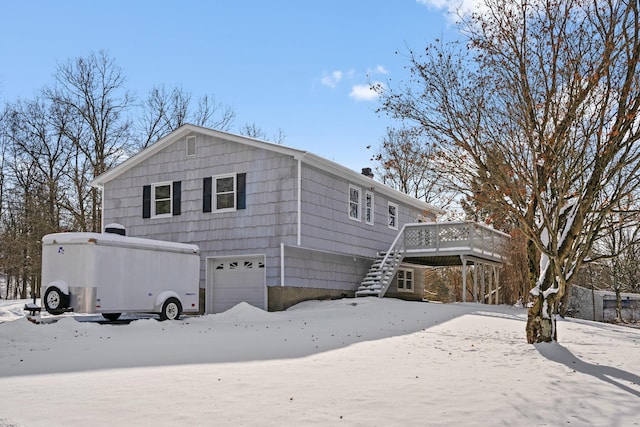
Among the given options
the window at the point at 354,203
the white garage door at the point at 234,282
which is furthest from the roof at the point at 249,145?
the white garage door at the point at 234,282

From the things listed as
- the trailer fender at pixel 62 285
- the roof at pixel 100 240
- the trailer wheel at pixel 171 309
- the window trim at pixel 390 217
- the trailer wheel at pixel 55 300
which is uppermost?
the window trim at pixel 390 217

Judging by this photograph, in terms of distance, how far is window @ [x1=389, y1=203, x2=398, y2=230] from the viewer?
2722 cm

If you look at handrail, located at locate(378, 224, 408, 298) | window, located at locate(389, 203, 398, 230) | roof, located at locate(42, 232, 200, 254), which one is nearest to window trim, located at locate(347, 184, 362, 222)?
handrail, located at locate(378, 224, 408, 298)

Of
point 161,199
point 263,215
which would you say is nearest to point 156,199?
point 161,199

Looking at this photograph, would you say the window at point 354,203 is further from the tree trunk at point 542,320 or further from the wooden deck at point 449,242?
the tree trunk at point 542,320

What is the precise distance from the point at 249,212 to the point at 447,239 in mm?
8189

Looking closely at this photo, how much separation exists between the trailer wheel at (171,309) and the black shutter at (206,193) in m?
4.38

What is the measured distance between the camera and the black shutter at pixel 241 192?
2117cm

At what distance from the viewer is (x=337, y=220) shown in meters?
22.5

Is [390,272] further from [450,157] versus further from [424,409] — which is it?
[424,409]

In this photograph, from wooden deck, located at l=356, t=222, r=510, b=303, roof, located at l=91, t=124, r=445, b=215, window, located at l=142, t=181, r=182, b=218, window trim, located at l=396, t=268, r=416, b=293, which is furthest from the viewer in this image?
window trim, located at l=396, t=268, r=416, b=293

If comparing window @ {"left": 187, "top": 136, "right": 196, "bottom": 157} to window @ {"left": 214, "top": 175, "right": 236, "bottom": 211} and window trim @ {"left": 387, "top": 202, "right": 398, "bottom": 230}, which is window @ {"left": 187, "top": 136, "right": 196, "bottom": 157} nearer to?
window @ {"left": 214, "top": 175, "right": 236, "bottom": 211}

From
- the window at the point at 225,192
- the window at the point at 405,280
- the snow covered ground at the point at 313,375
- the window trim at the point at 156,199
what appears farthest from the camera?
the window at the point at 405,280

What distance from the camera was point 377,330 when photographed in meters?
15.2
